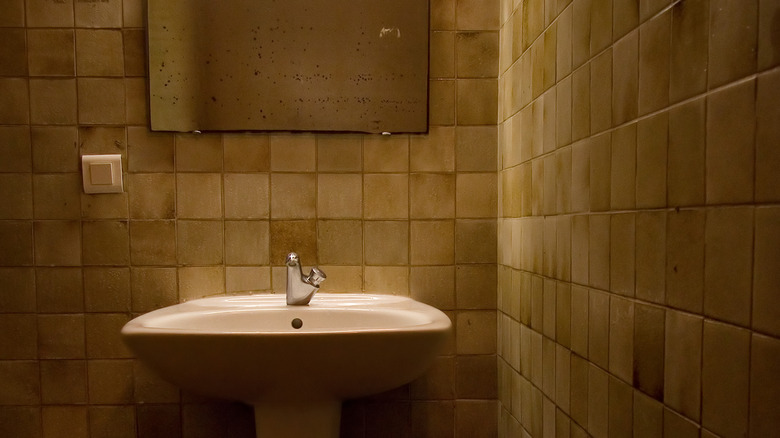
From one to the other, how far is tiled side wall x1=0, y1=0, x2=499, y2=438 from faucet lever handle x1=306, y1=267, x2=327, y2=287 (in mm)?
127

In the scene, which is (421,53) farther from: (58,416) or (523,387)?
(58,416)

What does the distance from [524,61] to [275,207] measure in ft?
2.38

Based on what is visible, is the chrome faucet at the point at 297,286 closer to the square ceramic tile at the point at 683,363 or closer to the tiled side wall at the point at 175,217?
the tiled side wall at the point at 175,217

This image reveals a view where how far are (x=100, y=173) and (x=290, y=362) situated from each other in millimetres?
823

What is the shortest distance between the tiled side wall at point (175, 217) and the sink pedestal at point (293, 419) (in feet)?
1.06

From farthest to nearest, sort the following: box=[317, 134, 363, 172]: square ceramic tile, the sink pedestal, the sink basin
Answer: box=[317, 134, 363, 172]: square ceramic tile < the sink pedestal < the sink basin

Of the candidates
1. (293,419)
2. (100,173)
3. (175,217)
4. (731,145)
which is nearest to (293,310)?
(293,419)

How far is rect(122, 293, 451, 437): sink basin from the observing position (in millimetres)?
797

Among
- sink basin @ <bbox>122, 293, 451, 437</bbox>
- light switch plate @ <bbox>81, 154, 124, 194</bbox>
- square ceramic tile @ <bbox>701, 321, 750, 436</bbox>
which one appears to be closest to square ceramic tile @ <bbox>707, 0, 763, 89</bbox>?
square ceramic tile @ <bbox>701, 321, 750, 436</bbox>

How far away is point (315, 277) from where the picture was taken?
1158 millimetres

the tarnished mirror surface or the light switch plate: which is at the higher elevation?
the tarnished mirror surface

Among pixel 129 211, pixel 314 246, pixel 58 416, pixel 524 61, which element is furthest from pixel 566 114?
pixel 58 416

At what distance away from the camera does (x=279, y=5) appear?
48.6 inches

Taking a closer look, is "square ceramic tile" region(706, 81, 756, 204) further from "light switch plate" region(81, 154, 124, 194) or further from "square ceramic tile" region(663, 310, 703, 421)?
"light switch plate" region(81, 154, 124, 194)
